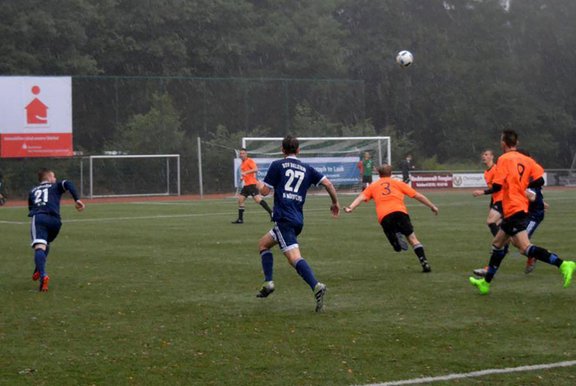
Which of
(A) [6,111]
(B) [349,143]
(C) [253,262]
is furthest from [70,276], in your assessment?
(B) [349,143]

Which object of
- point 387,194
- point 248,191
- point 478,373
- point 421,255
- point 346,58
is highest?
point 346,58

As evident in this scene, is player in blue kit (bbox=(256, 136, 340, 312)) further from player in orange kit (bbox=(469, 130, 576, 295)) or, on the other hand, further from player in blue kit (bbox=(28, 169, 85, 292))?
player in blue kit (bbox=(28, 169, 85, 292))

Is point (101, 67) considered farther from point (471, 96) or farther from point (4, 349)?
point (4, 349)

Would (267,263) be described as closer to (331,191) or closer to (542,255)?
(331,191)

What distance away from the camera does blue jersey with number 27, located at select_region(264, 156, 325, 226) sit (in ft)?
37.0

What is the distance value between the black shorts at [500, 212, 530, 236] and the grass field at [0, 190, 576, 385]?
743 mm

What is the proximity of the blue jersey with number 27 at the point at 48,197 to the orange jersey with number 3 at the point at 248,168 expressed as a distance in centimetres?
1392

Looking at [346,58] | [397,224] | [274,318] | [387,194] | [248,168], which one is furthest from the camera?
[346,58]

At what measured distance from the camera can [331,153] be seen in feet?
162

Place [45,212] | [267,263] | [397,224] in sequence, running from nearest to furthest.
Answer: [267,263], [45,212], [397,224]

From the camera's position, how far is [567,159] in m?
75.2

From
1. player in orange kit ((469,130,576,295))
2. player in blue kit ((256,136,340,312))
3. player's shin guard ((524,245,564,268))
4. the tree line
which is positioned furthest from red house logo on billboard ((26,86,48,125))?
player's shin guard ((524,245,564,268))

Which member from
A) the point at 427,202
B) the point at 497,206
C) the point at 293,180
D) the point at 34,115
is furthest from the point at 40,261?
the point at 34,115

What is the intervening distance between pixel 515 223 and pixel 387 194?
382 centimetres
